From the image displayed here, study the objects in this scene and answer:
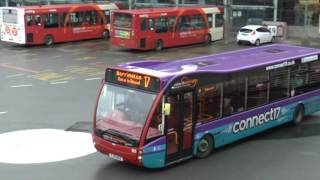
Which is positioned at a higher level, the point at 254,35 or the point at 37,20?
the point at 37,20

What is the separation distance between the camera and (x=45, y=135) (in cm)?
1639

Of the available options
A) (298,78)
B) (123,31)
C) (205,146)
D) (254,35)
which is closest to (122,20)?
(123,31)

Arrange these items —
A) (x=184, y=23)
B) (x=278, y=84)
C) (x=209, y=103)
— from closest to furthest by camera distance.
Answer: (x=209, y=103)
(x=278, y=84)
(x=184, y=23)

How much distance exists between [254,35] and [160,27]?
24.0ft

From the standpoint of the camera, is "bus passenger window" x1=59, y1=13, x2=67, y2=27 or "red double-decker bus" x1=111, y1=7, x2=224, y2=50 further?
"bus passenger window" x1=59, y1=13, x2=67, y2=27

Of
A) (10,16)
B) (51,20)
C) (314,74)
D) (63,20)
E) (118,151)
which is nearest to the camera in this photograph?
(118,151)

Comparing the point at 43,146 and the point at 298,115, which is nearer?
the point at 43,146

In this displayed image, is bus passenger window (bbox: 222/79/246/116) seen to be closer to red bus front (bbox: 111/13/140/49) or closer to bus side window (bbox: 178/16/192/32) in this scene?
red bus front (bbox: 111/13/140/49)

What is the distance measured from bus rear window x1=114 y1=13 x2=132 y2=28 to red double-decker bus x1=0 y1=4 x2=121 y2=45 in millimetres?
4785

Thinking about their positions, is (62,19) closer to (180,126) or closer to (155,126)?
(180,126)

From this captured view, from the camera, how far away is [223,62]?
15781mm

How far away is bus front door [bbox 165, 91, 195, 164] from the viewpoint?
13102 millimetres

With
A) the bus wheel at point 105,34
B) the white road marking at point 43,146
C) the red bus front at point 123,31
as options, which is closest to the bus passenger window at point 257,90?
the white road marking at point 43,146

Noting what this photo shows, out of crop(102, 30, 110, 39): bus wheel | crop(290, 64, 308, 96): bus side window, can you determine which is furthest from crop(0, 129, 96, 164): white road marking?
crop(102, 30, 110, 39): bus wheel
